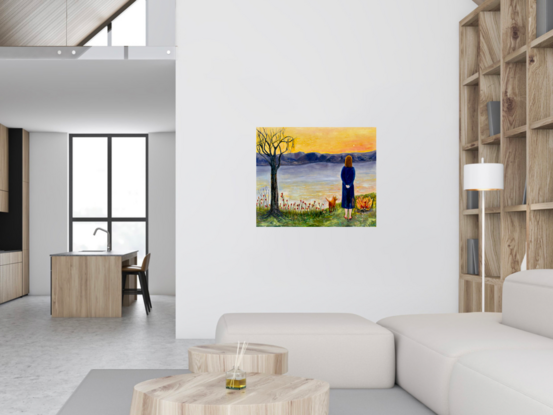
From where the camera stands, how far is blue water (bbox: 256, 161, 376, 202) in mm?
5297

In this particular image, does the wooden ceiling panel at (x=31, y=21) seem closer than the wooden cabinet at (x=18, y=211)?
Yes

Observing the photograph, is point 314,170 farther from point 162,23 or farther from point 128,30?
point 128,30

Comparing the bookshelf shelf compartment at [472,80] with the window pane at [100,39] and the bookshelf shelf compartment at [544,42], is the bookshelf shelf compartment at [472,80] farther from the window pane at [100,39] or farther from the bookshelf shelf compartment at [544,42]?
the window pane at [100,39]

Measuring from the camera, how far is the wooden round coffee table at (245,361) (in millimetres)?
2071

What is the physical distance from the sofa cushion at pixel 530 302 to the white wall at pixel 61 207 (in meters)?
7.22

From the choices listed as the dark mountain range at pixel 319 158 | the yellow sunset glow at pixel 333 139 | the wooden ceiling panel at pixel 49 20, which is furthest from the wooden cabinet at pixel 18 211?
the yellow sunset glow at pixel 333 139

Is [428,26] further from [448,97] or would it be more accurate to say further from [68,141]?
[68,141]

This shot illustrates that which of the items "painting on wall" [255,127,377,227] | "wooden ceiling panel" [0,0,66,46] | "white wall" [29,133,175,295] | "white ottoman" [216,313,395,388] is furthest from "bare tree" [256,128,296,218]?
"white wall" [29,133,175,295]

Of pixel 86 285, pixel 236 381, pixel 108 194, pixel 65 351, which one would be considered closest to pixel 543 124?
pixel 236 381

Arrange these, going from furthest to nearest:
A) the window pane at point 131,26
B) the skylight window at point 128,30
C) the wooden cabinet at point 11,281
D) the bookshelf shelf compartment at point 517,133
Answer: the wooden cabinet at point 11,281, the window pane at point 131,26, the skylight window at point 128,30, the bookshelf shelf compartment at point 517,133

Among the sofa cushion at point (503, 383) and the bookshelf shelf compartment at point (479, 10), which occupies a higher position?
the bookshelf shelf compartment at point (479, 10)

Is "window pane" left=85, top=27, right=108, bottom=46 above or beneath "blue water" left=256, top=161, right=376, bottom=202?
above

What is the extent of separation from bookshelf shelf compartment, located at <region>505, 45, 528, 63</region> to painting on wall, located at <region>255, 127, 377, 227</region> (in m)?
1.39

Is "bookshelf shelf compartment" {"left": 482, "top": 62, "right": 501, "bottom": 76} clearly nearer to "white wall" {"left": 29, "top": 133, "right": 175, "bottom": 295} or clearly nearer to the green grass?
the green grass
